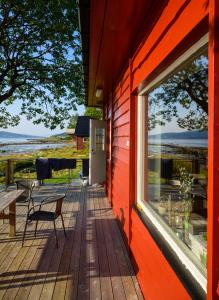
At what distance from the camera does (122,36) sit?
290cm

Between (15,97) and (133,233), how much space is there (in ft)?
33.6

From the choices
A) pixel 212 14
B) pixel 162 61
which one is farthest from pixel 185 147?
pixel 212 14

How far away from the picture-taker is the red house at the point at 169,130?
3.97 feet

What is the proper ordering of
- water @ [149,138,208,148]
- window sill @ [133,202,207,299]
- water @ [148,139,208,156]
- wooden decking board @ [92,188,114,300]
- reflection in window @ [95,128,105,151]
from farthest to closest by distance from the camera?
reflection in window @ [95,128,105,151] < wooden decking board @ [92,188,114,300] < water @ [148,139,208,156] < water @ [149,138,208,148] < window sill @ [133,202,207,299]

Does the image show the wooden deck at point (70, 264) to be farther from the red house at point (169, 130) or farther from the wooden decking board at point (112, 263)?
the red house at point (169, 130)

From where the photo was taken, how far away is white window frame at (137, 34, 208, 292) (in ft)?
4.86

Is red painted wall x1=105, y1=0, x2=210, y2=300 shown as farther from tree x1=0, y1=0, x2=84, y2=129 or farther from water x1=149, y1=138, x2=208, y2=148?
tree x1=0, y1=0, x2=84, y2=129

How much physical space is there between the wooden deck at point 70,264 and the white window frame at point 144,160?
74 cm

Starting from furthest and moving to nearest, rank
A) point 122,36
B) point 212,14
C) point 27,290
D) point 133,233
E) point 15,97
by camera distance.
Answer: point 15,97
point 133,233
point 122,36
point 27,290
point 212,14

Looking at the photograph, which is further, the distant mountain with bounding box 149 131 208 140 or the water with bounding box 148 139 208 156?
the water with bounding box 148 139 208 156

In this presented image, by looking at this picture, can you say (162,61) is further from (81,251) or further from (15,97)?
(15,97)

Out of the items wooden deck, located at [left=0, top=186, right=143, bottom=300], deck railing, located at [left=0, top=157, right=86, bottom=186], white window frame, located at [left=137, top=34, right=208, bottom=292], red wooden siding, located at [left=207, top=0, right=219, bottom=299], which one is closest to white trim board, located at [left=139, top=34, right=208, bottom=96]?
white window frame, located at [left=137, top=34, right=208, bottom=292]

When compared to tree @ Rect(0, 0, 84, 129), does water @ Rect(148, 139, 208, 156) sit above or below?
below

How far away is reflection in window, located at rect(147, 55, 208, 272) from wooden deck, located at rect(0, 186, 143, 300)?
87 centimetres
